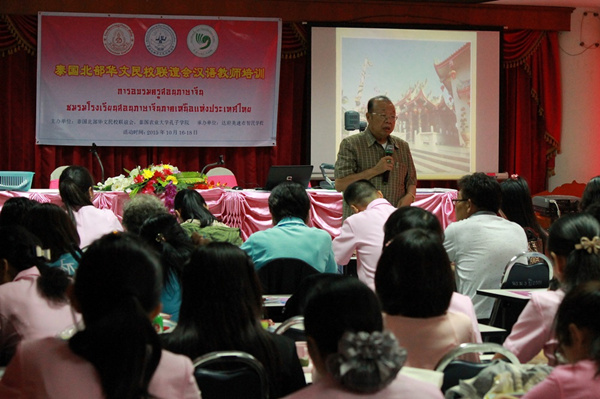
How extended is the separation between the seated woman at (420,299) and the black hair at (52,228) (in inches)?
50.0

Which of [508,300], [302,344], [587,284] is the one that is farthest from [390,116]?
[587,284]

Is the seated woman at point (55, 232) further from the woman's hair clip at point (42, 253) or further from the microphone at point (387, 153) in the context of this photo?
the microphone at point (387, 153)

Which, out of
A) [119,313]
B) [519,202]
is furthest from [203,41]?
[119,313]

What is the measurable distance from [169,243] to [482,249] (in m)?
1.40

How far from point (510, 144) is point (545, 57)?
1.04 meters

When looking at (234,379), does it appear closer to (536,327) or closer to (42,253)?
(536,327)

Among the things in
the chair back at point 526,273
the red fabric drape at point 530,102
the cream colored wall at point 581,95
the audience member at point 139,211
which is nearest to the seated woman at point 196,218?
the audience member at point 139,211

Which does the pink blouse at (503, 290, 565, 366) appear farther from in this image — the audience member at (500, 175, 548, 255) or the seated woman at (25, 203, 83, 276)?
the audience member at (500, 175, 548, 255)

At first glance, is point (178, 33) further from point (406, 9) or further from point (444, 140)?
point (444, 140)

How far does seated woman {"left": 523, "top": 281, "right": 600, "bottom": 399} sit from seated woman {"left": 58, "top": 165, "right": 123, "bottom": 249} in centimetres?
271

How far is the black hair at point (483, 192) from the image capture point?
3420 millimetres

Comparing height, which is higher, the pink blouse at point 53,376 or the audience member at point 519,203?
the audience member at point 519,203

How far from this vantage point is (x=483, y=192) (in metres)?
3.42

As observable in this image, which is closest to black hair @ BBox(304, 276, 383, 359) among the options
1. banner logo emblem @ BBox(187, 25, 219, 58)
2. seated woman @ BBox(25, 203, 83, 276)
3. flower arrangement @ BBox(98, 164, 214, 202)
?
seated woman @ BBox(25, 203, 83, 276)
